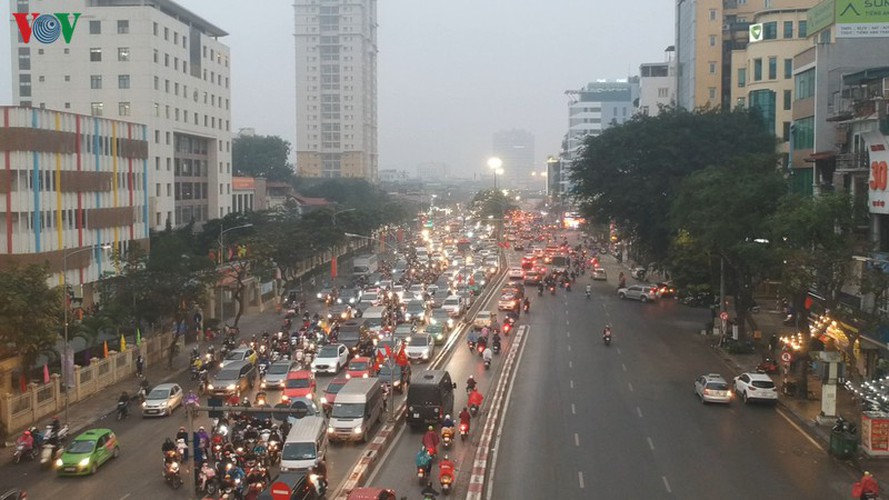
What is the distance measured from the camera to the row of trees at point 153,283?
3178 centimetres

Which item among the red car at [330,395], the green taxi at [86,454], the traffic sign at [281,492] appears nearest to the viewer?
the traffic sign at [281,492]

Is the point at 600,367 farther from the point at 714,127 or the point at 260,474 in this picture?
the point at 714,127

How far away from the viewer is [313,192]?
151 meters

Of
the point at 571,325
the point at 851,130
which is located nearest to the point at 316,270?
the point at 571,325

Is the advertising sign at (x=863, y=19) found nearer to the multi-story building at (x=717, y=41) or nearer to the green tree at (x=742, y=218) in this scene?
the green tree at (x=742, y=218)

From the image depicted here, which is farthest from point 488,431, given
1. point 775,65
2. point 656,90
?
point 656,90

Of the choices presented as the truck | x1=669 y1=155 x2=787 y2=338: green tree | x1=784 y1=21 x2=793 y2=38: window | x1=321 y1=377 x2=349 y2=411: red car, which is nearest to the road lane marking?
x1=669 y1=155 x2=787 y2=338: green tree

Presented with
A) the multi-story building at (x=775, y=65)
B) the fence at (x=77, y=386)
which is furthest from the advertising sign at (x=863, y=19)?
the fence at (x=77, y=386)

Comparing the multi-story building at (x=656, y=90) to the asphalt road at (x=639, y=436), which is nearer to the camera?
the asphalt road at (x=639, y=436)

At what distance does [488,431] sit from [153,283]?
2060 cm

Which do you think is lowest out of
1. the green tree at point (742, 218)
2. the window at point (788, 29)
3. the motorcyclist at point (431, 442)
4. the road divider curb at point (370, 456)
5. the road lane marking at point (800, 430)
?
the road lane marking at point (800, 430)

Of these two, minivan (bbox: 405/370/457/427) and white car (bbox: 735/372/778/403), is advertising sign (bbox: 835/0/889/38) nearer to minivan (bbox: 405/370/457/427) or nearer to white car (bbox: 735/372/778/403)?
white car (bbox: 735/372/778/403)

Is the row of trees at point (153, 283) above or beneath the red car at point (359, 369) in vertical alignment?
above

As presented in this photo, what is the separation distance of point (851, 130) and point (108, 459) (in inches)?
1204
